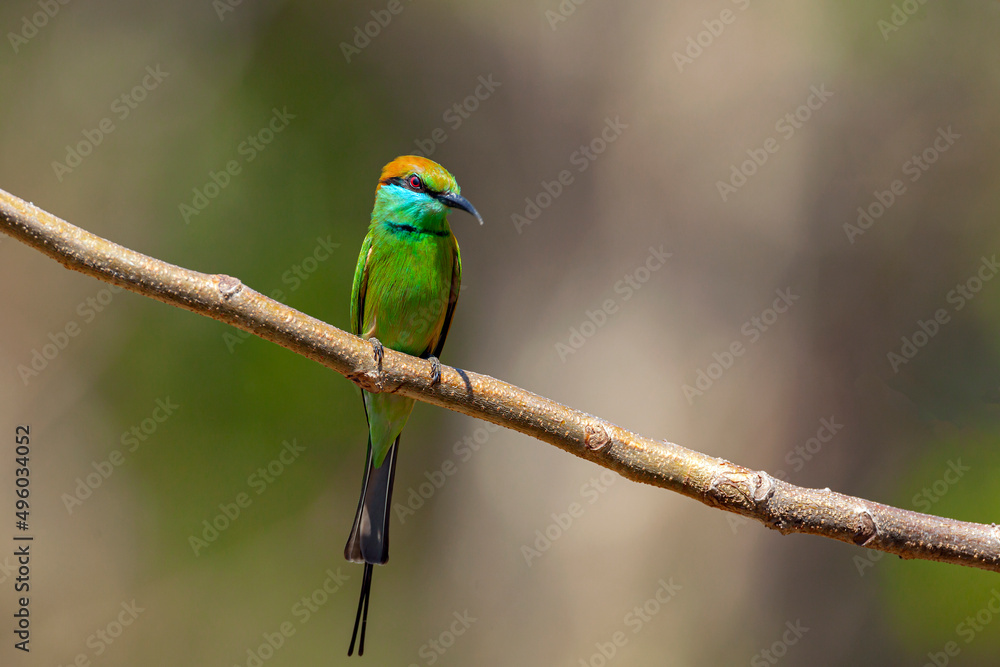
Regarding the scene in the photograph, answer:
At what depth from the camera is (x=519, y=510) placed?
438 centimetres

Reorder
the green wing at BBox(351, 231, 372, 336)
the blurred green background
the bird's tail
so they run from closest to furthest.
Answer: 1. the bird's tail
2. the green wing at BBox(351, 231, 372, 336)
3. the blurred green background

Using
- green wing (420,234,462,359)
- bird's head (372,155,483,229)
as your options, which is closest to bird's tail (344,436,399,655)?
green wing (420,234,462,359)

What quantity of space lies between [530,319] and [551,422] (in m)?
2.80

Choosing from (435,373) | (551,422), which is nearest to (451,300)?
(435,373)

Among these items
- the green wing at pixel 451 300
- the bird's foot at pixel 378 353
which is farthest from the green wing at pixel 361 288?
the bird's foot at pixel 378 353

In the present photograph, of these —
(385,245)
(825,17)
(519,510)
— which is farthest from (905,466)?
(385,245)

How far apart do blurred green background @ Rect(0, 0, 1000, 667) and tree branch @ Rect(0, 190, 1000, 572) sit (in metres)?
2.27

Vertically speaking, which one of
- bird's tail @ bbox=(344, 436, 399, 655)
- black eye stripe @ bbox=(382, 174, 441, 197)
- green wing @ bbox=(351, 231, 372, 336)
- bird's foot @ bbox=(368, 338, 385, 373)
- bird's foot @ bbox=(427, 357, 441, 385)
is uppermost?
black eye stripe @ bbox=(382, 174, 441, 197)

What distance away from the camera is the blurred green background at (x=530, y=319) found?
4145 millimetres

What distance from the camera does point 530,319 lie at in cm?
461

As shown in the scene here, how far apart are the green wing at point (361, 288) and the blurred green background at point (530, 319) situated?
165cm

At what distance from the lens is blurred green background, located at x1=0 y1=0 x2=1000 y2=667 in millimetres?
4145

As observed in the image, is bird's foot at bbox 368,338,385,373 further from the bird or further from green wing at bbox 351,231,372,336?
green wing at bbox 351,231,372,336

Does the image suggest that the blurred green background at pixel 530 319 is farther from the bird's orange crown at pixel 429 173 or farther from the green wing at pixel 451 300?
the bird's orange crown at pixel 429 173
